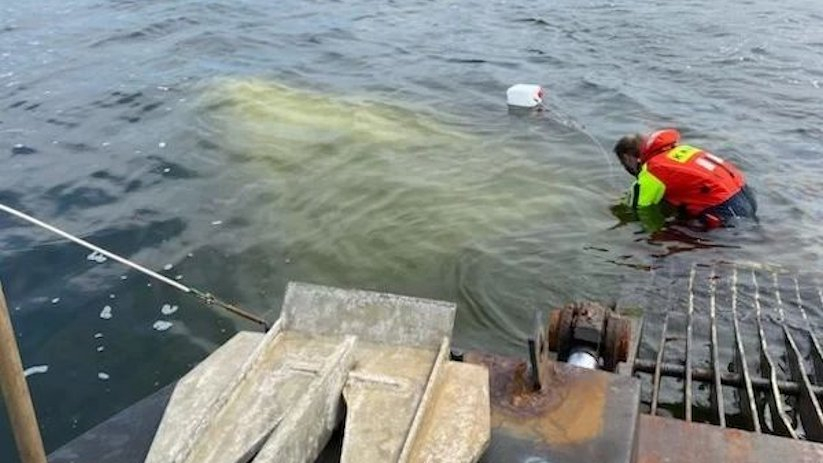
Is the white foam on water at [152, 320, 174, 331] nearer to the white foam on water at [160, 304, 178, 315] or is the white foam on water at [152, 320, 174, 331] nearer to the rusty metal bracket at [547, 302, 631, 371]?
the white foam on water at [160, 304, 178, 315]

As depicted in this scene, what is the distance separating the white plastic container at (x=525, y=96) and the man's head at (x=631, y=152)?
2612mm

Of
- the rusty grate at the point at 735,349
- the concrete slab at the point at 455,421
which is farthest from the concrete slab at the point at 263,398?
the rusty grate at the point at 735,349

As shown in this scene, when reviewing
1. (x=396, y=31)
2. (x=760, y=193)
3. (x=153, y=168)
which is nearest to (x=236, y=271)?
(x=153, y=168)

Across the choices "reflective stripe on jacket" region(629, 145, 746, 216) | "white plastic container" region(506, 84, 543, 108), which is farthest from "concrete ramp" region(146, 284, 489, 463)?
"white plastic container" region(506, 84, 543, 108)

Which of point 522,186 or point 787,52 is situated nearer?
point 522,186

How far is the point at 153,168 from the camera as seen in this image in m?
8.12

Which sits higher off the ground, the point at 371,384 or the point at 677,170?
the point at 371,384

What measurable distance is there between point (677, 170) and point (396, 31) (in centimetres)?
824

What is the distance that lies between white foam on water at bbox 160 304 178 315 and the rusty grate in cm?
328

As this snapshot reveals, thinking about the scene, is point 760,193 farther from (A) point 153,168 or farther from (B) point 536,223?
(A) point 153,168

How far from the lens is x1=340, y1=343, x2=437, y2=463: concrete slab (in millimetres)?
2240

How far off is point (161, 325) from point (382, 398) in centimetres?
343

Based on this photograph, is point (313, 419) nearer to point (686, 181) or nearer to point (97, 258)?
point (97, 258)

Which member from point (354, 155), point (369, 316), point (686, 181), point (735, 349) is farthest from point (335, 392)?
point (354, 155)
